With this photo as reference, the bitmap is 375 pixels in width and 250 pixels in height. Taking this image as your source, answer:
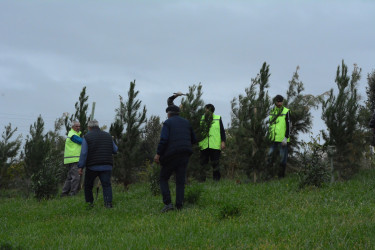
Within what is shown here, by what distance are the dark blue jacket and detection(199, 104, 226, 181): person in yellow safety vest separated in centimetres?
318

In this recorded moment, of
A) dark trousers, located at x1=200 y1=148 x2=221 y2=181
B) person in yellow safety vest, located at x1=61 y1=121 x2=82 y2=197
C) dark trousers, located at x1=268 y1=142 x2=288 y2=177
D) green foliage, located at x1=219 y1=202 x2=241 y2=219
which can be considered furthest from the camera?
person in yellow safety vest, located at x1=61 y1=121 x2=82 y2=197

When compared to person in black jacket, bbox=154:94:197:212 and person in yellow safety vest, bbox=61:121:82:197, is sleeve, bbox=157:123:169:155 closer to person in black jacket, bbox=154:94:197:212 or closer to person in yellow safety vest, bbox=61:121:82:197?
person in black jacket, bbox=154:94:197:212

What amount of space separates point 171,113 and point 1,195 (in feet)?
31.6

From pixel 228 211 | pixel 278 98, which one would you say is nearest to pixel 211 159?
pixel 278 98

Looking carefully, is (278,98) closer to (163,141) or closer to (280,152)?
(280,152)

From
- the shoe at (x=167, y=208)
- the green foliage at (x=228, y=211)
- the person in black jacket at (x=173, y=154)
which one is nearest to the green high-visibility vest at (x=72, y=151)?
the person in black jacket at (x=173, y=154)

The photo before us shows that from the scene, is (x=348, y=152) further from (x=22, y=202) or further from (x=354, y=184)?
(x=22, y=202)

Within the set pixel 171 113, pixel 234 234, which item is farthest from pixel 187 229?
pixel 171 113

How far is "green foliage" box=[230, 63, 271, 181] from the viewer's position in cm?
1166

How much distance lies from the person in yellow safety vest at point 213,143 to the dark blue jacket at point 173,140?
10.4ft

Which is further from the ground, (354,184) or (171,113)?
(171,113)

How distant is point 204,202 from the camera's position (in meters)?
9.33

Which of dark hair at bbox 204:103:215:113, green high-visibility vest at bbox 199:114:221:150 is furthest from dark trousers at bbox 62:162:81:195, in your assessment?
dark hair at bbox 204:103:215:113

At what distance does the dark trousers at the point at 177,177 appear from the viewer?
897 cm
